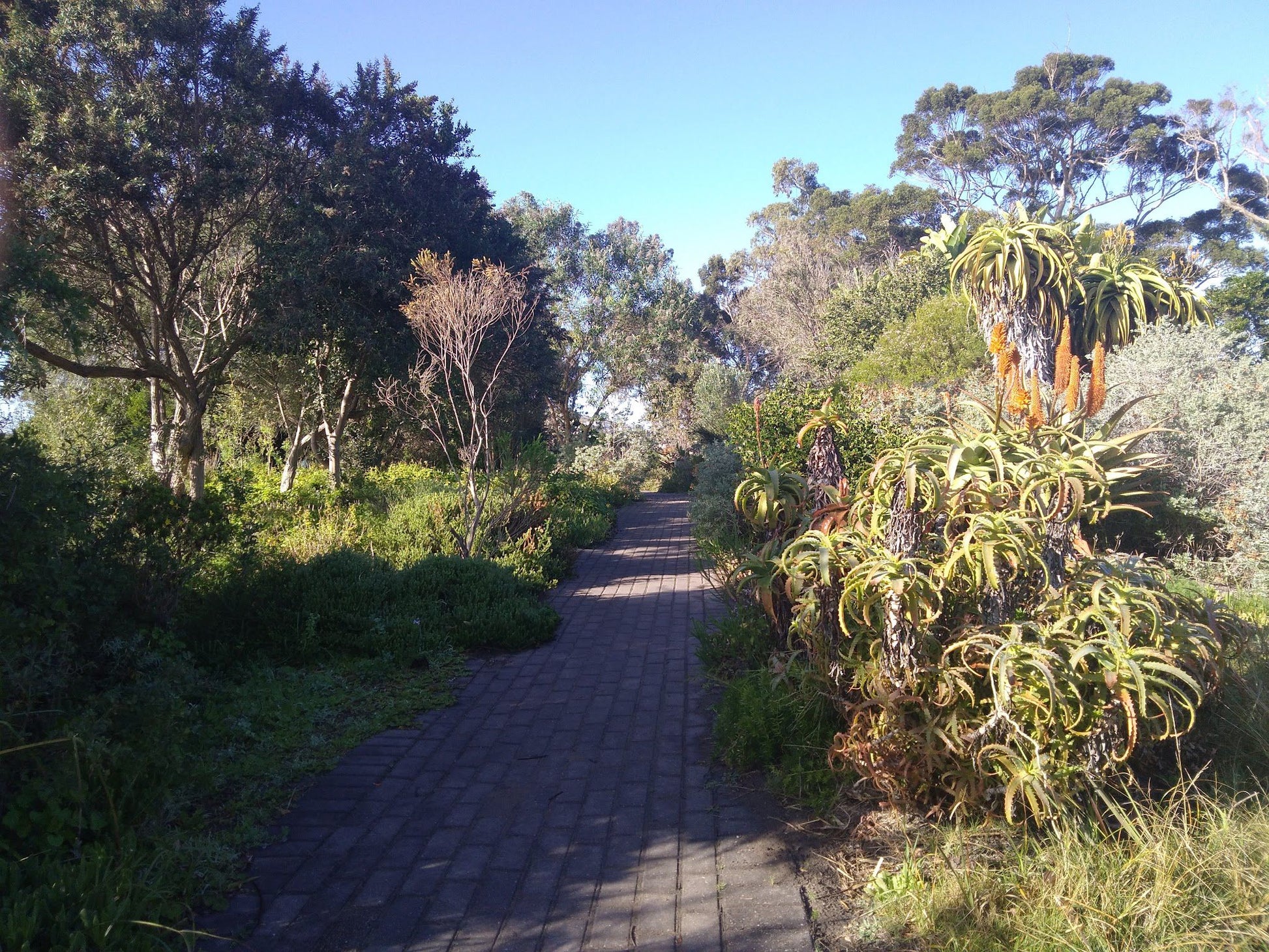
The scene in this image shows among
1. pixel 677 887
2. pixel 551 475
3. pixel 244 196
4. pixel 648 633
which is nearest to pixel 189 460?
pixel 244 196

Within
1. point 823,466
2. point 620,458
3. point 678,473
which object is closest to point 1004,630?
point 823,466

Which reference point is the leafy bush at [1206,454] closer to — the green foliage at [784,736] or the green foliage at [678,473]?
the green foliage at [784,736]

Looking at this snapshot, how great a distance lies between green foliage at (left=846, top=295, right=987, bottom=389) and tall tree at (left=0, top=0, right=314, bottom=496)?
937 cm

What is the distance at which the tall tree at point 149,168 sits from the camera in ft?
30.4

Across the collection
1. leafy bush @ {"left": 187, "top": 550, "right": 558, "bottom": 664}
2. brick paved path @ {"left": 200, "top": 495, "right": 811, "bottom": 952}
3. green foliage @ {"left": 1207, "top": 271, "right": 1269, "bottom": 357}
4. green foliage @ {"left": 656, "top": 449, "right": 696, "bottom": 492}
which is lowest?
brick paved path @ {"left": 200, "top": 495, "right": 811, "bottom": 952}

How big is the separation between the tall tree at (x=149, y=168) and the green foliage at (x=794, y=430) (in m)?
6.06

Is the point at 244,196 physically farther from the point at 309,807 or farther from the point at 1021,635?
the point at 1021,635

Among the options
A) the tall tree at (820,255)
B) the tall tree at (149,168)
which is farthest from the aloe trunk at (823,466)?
the tall tree at (820,255)

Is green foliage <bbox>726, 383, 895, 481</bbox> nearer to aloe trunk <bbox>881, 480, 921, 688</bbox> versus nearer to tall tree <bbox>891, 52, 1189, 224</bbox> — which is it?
aloe trunk <bbox>881, 480, 921, 688</bbox>

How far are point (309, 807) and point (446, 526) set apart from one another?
6.03m

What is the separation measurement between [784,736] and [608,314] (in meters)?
29.3

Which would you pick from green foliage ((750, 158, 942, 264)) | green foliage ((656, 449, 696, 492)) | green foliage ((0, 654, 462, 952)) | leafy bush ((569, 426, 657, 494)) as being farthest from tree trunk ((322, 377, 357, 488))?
A: green foliage ((750, 158, 942, 264))

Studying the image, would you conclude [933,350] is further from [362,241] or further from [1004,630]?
[1004,630]

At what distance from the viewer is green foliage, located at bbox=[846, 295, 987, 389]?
515 inches
